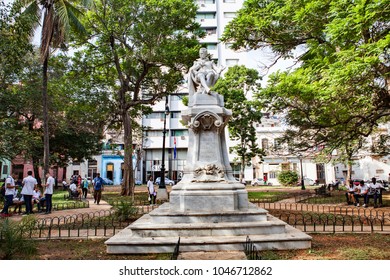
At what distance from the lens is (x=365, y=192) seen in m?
13.7

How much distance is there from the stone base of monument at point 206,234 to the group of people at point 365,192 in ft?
28.9

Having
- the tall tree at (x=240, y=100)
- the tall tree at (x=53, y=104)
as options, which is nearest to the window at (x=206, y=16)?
the tall tree at (x=240, y=100)

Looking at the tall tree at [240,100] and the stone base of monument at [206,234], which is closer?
the stone base of monument at [206,234]

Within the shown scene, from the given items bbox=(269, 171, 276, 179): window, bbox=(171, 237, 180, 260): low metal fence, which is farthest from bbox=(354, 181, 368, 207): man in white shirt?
bbox=(269, 171, 276, 179): window

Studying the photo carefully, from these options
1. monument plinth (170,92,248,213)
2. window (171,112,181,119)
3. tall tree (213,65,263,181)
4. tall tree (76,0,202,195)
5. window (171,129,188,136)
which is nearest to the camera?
monument plinth (170,92,248,213)

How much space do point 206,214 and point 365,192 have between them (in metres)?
10.2

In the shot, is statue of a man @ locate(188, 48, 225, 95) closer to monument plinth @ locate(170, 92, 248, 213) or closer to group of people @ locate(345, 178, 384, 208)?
monument plinth @ locate(170, 92, 248, 213)

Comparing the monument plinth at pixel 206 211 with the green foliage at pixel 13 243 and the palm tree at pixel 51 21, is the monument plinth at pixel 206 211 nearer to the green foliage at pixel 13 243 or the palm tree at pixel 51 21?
the green foliage at pixel 13 243

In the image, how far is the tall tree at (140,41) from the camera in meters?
18.7

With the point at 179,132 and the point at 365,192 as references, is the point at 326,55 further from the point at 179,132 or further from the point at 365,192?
the point at 179,132

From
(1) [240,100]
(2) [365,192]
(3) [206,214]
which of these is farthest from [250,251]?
(1) [240,100]

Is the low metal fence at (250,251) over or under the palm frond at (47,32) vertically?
under

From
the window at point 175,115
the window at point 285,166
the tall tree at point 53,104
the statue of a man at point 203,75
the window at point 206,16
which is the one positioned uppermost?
the window at point 206,16

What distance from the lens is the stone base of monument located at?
560 cm
